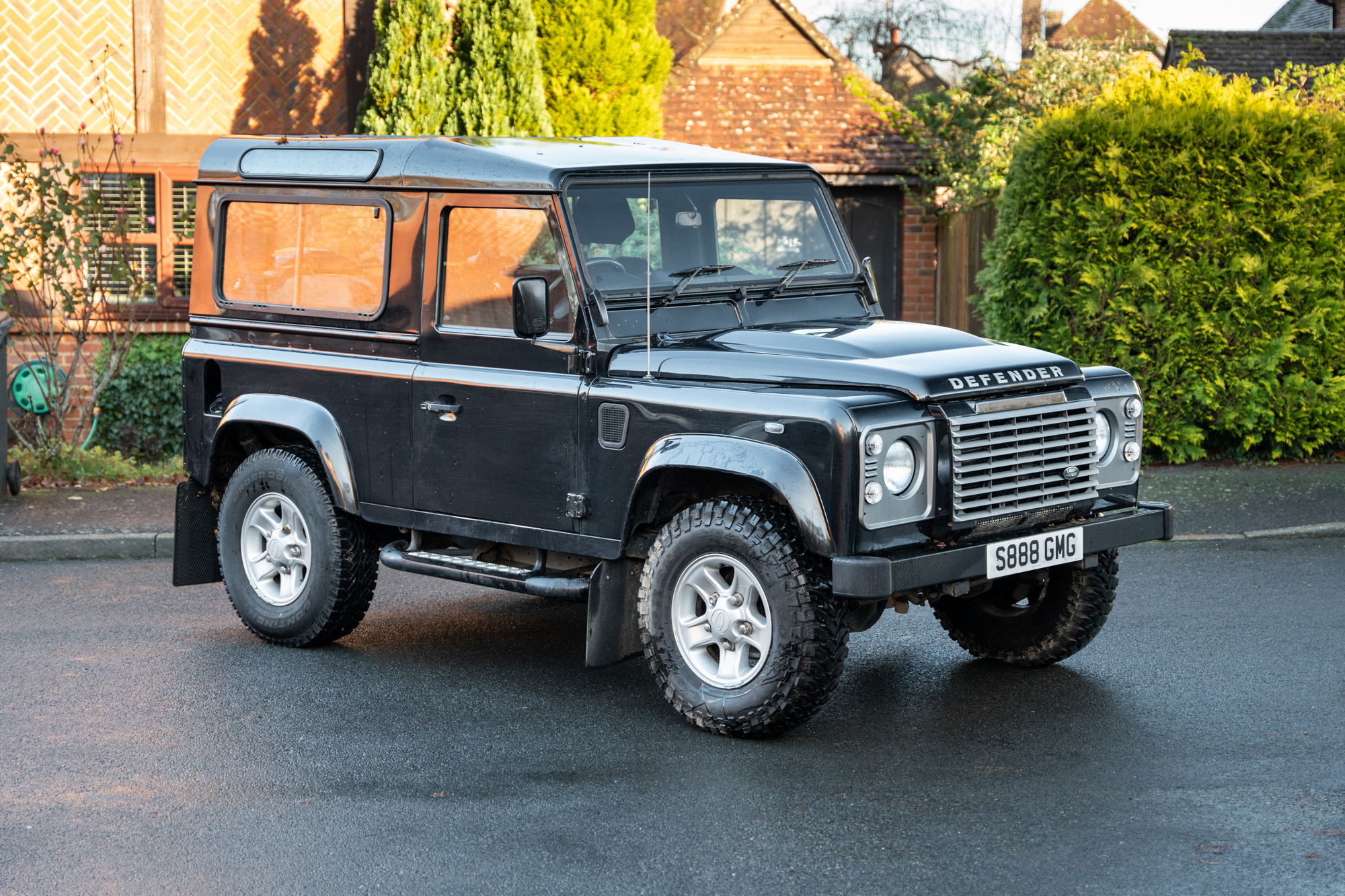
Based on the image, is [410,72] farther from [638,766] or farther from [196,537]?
[638,766]

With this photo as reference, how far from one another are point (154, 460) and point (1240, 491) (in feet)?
29.1

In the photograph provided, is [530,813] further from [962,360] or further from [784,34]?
[784,34]

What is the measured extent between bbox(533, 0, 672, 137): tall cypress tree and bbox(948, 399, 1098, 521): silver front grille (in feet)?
31.1

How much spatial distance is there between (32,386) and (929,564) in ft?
35.3

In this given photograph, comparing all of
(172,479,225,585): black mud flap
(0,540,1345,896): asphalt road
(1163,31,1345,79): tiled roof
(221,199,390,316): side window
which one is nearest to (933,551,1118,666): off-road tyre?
(0,540,1345,896): asphalt road

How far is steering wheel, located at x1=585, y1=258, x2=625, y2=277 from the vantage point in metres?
5.91

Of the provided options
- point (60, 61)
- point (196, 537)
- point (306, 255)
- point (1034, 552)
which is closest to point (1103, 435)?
point (1034, 552)

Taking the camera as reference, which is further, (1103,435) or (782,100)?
(782,100)

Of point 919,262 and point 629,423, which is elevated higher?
point 919,262

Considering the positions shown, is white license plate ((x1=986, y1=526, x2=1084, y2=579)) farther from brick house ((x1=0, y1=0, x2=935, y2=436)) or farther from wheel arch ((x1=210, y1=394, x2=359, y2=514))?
brick house ((x1=0, y1=0, x2=935, y2=436))

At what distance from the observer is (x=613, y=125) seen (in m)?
14.7

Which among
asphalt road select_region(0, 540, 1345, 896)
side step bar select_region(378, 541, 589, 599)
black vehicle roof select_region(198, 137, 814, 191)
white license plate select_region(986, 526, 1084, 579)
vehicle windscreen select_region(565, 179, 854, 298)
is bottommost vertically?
asphalt road select_region(0, 540, 1345, 896)

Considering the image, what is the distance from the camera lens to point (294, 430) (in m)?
6.88

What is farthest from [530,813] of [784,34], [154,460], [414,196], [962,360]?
[784,34]
